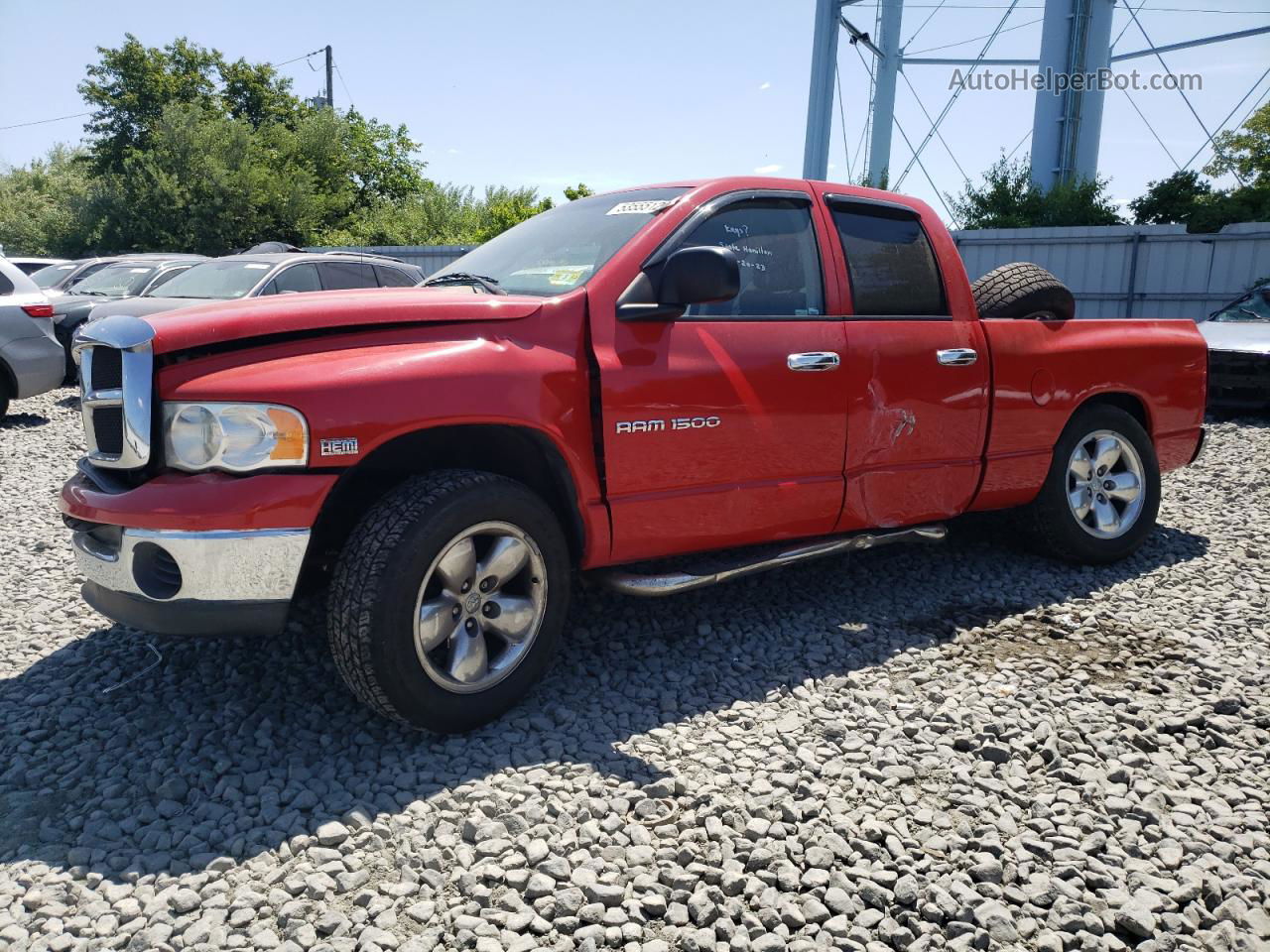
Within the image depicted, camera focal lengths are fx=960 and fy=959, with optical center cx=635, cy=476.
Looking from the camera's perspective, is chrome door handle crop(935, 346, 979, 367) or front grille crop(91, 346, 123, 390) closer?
front grille crop(91, 346, 123, 390)

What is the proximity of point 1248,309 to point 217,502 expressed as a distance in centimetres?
1267

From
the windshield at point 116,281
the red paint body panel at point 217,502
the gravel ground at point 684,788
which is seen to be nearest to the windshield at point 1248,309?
the gravel ground at point 684,788

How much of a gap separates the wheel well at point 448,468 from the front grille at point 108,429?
0.67 meters

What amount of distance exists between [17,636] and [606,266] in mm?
3002

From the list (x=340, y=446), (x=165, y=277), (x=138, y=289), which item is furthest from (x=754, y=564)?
(x=138, y=289)

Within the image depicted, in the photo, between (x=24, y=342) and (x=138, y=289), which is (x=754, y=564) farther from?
(x=138, y=289)

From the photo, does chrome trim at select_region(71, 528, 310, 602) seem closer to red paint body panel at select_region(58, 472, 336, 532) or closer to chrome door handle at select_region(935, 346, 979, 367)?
red paint body panel at select_region(58, 472, 336, 532)

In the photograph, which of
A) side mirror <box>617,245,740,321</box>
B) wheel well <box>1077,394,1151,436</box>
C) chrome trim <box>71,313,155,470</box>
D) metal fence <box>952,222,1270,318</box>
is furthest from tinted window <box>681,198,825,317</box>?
metal fence <box>952,222,1270,318</box>

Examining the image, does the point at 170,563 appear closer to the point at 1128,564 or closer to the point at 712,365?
the point at 712,365

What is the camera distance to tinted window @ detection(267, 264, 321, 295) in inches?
394

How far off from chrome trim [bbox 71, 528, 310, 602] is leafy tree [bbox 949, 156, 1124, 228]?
740 inches

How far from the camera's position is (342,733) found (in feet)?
10.9

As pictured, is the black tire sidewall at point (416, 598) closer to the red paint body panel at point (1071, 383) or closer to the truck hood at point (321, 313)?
the truck hood at point (321, 313)

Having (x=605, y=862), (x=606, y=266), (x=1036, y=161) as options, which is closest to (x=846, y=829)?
(x=605, y=862)
